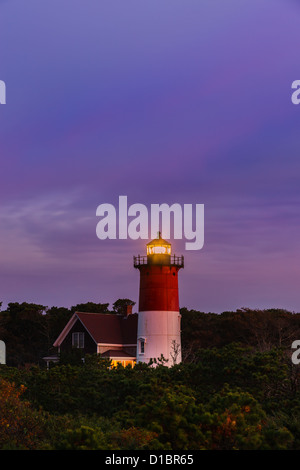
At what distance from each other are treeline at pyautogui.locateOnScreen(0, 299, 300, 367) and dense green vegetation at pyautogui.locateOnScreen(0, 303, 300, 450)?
2382 cm

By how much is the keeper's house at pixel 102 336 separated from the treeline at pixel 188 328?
476 cm

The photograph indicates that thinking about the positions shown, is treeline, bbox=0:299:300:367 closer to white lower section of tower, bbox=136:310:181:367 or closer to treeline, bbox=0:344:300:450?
white lower section of tower, bbox=136:310:181:367

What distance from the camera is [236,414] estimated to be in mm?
17891

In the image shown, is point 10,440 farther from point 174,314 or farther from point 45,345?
point 45,345

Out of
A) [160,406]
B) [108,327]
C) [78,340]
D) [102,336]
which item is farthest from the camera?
[108,327]

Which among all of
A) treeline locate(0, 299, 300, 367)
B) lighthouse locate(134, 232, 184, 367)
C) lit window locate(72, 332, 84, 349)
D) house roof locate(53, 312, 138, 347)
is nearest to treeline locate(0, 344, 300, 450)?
lighthouse locate(134, 232, 184, 367)

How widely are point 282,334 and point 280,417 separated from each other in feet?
137

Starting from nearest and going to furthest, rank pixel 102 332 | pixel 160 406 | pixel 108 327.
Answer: pixel 160 406 → pixel 102 332 → pixel 108 327

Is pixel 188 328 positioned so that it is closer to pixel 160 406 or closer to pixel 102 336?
pixel 102 336

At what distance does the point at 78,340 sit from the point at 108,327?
2.76 metres

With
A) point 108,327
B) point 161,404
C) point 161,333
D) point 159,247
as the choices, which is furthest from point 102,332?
point 161,404

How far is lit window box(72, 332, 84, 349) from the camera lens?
204 feet

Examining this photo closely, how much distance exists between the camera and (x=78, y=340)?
62500 mm

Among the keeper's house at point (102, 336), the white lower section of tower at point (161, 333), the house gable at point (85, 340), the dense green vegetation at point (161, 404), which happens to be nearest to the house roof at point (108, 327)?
the keeper's house at point (102, 336)
